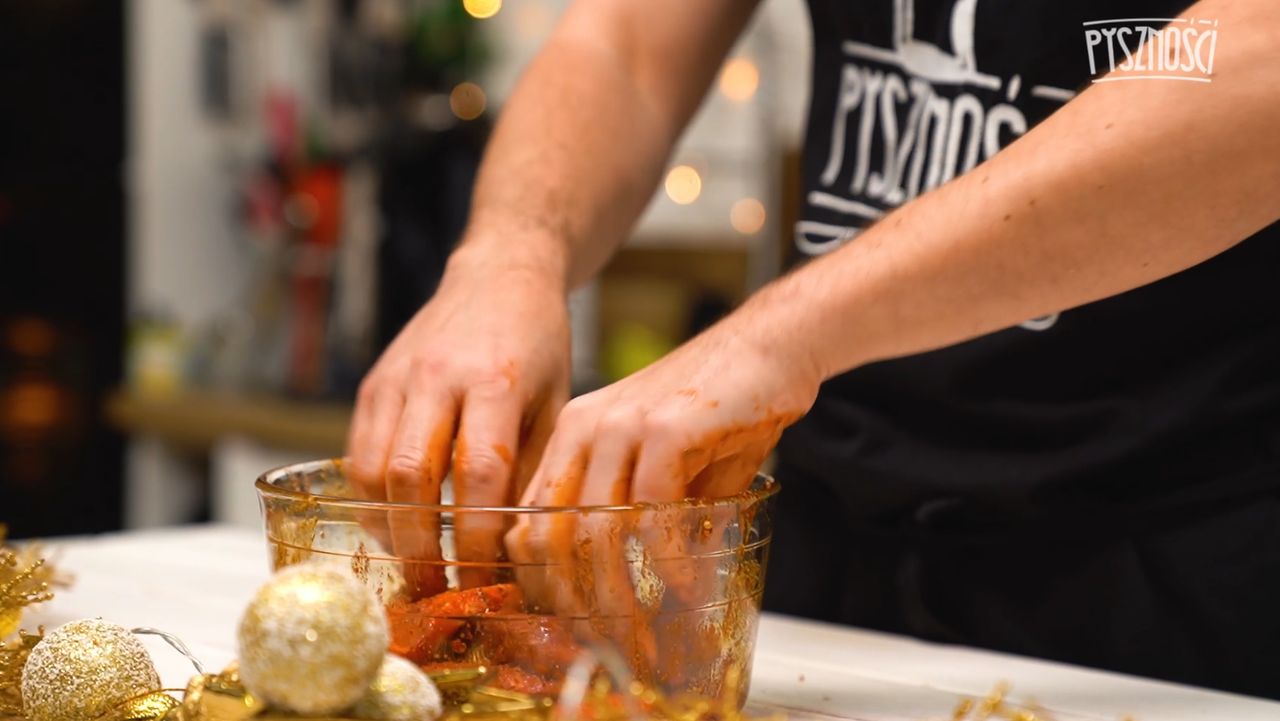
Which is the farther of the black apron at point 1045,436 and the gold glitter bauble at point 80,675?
the black apron at point 1045,436

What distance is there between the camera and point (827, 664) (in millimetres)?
780

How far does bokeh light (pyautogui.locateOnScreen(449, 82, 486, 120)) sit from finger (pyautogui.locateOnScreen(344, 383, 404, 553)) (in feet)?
7.17

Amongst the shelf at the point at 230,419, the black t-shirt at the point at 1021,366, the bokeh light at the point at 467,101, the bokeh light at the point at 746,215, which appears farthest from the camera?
the bokeh light at the point at 746,215

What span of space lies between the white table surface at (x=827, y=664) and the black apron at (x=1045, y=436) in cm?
10

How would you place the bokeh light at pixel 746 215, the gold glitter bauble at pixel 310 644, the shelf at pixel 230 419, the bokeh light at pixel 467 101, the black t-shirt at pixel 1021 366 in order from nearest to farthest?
1. the gold glitter bauble at pixel 310 644
2. the black t-shirt at pixel 1021 366
3. the shelf at pixel 230 419
4. the bokeh light at pixel 467 101
5. the bokeh light at pixel 746 215

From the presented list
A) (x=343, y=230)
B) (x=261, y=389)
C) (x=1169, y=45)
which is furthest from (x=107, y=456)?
(x=1169, y=45)

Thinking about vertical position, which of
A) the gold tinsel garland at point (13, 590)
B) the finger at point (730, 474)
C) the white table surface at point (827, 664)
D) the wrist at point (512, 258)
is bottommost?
the white table surface at point (827, 664)

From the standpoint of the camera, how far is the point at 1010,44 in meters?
0.93

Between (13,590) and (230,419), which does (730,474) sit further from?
(230,419)

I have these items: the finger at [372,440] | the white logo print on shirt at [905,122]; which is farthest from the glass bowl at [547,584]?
the white logo print on shirt at [905,122]

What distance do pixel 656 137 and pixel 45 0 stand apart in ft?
8.23

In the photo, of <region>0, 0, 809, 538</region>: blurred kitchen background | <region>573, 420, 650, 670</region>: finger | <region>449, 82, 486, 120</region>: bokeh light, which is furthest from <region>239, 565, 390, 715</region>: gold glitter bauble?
<region>449, 82, 486, 120</region>: bokeh light

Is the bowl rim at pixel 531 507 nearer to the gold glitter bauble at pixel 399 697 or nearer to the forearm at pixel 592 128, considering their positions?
the gold glitter bauble at pixel 399 697

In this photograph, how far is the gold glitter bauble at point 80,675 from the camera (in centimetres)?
56
